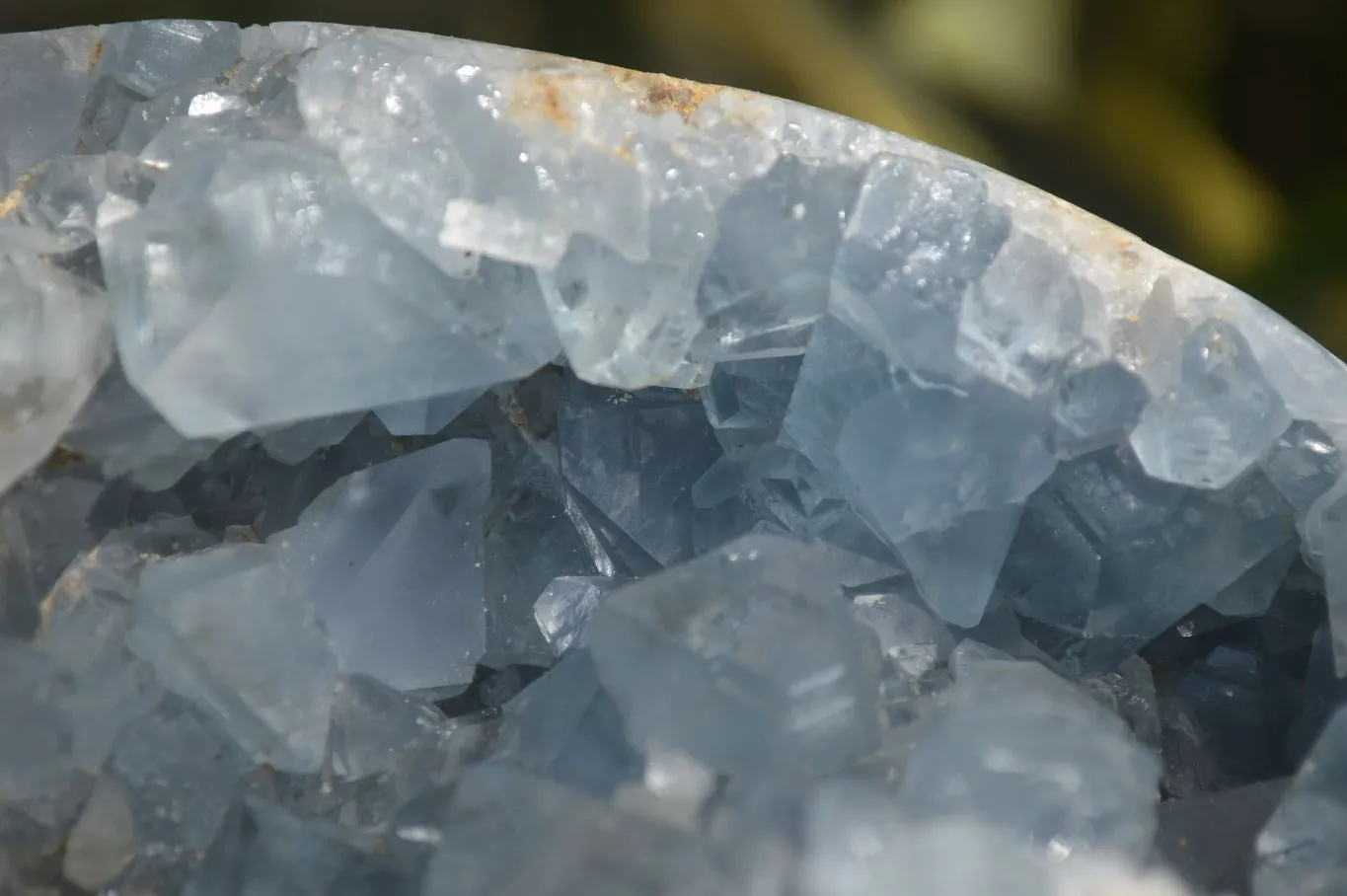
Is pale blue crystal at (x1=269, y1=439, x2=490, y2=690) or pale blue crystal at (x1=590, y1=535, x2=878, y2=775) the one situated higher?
pale blue crystal at (x1=590, y1=535, x2=878, y2=775)

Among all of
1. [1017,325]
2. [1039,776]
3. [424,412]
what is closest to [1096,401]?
[1017,325]

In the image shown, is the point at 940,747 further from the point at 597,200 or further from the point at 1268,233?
the point at 1268,233

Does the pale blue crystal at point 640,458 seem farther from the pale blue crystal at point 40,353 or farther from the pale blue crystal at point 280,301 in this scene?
the pale blue crystal at point 40,353

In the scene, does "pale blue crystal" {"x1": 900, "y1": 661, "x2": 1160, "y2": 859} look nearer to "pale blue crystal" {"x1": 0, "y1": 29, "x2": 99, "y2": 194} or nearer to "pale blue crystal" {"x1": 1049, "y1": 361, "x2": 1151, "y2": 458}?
"pale blue crystal" {"x1": 1049, "y1": 361, "x2": 1151, "y2": 458}

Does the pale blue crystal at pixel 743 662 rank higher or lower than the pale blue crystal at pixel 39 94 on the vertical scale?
lower

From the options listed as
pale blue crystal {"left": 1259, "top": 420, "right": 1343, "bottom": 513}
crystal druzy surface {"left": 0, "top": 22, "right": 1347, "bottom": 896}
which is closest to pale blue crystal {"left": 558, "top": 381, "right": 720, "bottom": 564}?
crystal druzy surface {"left": 0, "top": 22, "right": 1347, "bottom": 896}

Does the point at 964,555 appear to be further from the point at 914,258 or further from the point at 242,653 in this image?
the point at 242,653

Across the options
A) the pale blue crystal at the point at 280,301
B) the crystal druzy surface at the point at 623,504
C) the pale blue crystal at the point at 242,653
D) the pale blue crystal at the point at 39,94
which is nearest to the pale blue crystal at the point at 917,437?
the crystal druzy surface at the point at 623,504

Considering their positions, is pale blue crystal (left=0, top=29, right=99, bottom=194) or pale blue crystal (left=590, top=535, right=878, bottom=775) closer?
pale blue crystal (left=590, top=535, right=878, bottom=775)

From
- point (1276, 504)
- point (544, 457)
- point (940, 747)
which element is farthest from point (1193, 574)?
point (544, 457)
